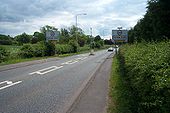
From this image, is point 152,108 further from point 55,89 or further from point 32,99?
point 55,89

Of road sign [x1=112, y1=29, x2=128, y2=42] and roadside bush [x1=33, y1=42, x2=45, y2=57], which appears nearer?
roadside bush [x1=33, y1=42, x2=45, y2=57]

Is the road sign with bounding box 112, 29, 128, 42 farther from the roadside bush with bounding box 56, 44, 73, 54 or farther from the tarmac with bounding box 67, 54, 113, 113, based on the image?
the tarmac with bounding box 67, 54, 113, 113

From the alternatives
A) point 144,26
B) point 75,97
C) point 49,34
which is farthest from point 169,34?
point 75,97

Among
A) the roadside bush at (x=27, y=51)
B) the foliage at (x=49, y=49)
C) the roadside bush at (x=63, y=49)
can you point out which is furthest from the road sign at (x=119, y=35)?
the roadside bush at (x=27, y=51)

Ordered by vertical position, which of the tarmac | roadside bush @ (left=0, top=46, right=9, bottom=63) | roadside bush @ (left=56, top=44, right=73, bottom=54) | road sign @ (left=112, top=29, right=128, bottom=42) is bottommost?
roadside bush @ (left=56, top=44, right=73, bottom=54)

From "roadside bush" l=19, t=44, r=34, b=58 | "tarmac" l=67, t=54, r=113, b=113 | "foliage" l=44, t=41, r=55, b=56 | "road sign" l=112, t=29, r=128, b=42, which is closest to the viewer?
"tarmac" l=67, t=54, r=113, b=113

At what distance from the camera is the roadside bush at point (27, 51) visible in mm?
44875

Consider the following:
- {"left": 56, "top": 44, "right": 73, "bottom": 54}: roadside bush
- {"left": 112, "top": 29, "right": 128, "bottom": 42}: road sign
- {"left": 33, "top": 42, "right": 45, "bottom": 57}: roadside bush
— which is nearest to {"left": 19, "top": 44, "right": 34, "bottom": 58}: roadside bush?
{"left": 33, "top": 42, "right": 45, "bottom": 57}: roadside bush

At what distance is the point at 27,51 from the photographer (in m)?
46.2

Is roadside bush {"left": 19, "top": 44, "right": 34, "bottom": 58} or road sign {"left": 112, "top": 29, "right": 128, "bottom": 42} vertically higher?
road sign {"left": 112, "top": 29, "right": 128, "bottom": 42}

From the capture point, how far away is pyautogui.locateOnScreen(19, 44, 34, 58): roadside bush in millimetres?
44875

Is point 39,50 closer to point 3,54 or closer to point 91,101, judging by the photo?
point 3,54

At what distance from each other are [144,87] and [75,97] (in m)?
5.29

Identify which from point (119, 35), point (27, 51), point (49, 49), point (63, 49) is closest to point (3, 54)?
point (27, 51)
